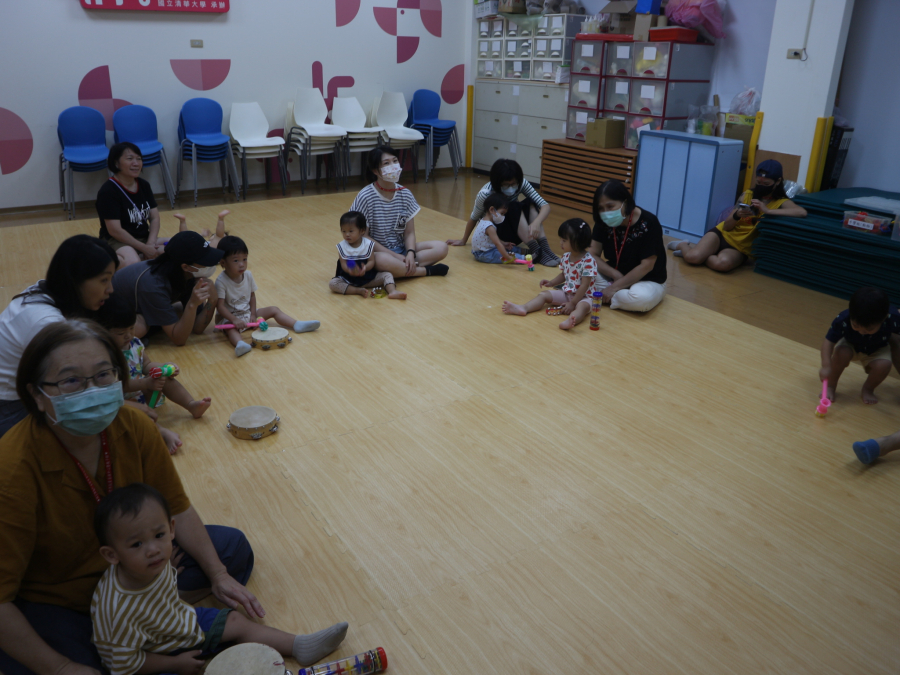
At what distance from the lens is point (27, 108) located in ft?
21.3

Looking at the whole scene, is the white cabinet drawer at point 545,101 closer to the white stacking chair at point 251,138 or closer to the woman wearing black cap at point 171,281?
the white stacking chair at point 251,138

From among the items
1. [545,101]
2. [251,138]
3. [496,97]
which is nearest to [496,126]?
[496,97]

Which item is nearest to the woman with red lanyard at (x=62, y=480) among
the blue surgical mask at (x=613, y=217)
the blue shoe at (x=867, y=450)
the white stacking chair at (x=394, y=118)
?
the blue shoe at (x=867, y=450)

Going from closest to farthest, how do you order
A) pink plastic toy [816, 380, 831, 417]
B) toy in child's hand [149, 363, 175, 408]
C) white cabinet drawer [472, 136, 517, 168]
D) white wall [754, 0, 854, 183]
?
1. toy in child's hand [149, 363, 175, 408]
2. pink plastic toy [816, 380, 831, 417]
3. white wall [754, 0, 854, 183]
4. white cabinet drawer [472, 136, 517, 168]

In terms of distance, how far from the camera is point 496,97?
344 inches

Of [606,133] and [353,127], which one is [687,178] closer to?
[606,133]

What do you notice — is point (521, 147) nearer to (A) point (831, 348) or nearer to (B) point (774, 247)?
(B) point (774, 247)

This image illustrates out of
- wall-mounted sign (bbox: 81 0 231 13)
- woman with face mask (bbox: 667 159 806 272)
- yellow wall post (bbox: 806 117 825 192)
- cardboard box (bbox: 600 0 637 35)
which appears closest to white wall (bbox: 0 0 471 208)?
wall-mounted sign (bbox: 81 0 231 13)

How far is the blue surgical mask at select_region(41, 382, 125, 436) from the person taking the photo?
145 cm

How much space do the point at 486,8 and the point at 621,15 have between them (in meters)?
2.34

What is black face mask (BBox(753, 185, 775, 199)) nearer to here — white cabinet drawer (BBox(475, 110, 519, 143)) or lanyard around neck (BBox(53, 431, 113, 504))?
white cabinet drawer (BBox(475, 110, 519, 143))

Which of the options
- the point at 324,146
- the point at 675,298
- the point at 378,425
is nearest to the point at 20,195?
the point at 324,146

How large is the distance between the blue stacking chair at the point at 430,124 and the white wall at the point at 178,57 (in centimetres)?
25

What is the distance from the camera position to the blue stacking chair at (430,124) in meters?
8.50
